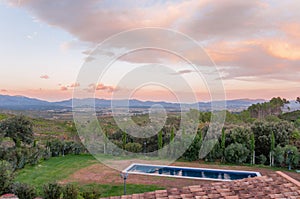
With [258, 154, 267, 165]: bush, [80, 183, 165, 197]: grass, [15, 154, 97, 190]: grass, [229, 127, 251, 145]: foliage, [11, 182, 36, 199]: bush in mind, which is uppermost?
[229, 127, 251, 145]: foliage

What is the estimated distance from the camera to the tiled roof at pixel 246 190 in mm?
3732

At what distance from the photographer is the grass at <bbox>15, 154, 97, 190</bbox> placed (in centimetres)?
985

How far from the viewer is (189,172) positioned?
1143 cm

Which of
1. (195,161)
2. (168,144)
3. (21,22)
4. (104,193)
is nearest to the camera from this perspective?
(104,193)

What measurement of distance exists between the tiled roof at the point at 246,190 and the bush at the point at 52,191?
2.49 meters

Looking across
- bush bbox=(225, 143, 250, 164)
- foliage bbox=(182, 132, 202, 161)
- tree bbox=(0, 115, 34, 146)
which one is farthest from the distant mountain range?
foliage bbox=(182, 132, 202, 161)

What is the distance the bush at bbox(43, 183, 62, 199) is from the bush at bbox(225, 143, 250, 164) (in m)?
9.24

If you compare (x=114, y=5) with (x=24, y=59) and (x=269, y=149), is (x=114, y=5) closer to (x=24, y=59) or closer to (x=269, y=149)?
(x=24, y=59)

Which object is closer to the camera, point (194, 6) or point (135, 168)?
point (194, 6)

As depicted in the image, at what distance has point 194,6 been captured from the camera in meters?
9.58

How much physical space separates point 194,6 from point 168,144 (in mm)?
7904

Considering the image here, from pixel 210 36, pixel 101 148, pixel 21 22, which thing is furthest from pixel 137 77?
pixel 101 148

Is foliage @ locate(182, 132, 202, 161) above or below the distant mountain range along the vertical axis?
below

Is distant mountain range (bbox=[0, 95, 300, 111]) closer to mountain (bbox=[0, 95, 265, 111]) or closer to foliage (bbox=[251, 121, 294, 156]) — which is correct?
mountain (bbox=[0, 95, 265, 111])
